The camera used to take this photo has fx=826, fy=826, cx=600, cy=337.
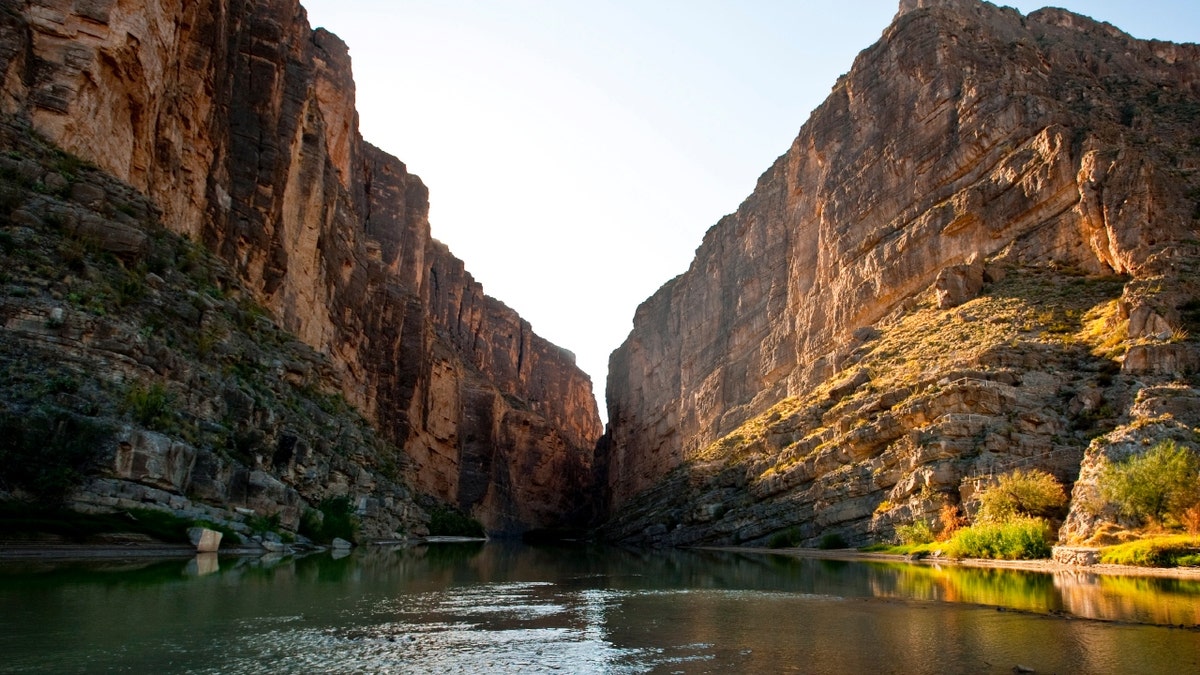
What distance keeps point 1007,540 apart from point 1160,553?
6058 mm

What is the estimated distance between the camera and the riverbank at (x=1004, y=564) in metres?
18.8

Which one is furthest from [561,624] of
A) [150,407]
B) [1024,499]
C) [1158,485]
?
[1024,499]

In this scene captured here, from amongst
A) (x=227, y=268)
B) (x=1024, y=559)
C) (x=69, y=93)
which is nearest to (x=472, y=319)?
(x=227, y=268)

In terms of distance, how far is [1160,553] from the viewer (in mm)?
20281

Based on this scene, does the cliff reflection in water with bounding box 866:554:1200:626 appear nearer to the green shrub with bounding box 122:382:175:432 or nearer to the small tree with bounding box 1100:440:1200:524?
the small tree with bounding box 1100:440:1200:524

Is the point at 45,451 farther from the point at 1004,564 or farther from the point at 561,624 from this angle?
the point at 1004,564

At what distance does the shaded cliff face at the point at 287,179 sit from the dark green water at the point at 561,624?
1995 cm

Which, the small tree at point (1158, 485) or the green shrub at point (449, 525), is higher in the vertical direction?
the small tree at point (1158, 485)

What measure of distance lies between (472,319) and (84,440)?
106 metres

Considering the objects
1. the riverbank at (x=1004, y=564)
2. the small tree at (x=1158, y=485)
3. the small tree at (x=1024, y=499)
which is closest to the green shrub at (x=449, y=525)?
the riverbank at (x=1004, y=564)

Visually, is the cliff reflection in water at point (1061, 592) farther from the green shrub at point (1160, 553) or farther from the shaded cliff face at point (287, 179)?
the shaded cliff face at point (287, 179)

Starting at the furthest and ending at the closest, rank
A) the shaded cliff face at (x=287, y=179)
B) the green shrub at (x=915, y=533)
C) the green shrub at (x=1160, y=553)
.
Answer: the green shrub at (x=915, y=533)
the shaded cliff face at (x=287, y=179)
the green shrub at (x=1160, y=553)

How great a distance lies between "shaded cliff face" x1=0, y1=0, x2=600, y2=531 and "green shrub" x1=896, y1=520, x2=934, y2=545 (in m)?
28.8

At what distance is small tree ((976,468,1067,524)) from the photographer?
92.9ft
